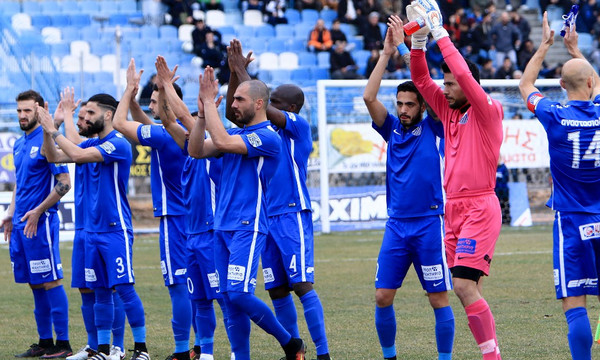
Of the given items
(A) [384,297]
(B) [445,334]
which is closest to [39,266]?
(A) [384,297]

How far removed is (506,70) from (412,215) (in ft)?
65.6

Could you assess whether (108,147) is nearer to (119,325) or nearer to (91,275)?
(91,275)

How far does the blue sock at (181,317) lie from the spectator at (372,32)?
20.7 meters

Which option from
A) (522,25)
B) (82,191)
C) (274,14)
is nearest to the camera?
(82,191)

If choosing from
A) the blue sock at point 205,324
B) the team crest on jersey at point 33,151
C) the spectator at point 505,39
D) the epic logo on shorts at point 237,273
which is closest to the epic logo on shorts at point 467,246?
the epic logo on shorts at point 237,273

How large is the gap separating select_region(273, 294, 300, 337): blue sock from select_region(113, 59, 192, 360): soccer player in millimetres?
878

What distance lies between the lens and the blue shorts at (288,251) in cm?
801

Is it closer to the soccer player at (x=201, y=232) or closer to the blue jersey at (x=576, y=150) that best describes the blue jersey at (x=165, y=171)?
the soccer player at (x=201, y=232)

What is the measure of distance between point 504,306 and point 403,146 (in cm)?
413

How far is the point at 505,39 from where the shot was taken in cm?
2858

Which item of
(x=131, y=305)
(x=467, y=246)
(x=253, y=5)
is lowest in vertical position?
(x=131, y=305)

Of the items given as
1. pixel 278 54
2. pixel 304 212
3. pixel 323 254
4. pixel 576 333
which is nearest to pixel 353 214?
pixel 323 254

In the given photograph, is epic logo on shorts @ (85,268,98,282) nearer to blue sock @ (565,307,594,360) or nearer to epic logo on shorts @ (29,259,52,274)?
epic logo on shorts @ (29,259,52,274)

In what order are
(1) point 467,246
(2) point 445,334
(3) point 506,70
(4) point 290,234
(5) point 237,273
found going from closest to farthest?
(1) point 467,246 < (5) point 237,273 < (2) point 445,334 < (4) point 290,234 < (3) point 506,70
